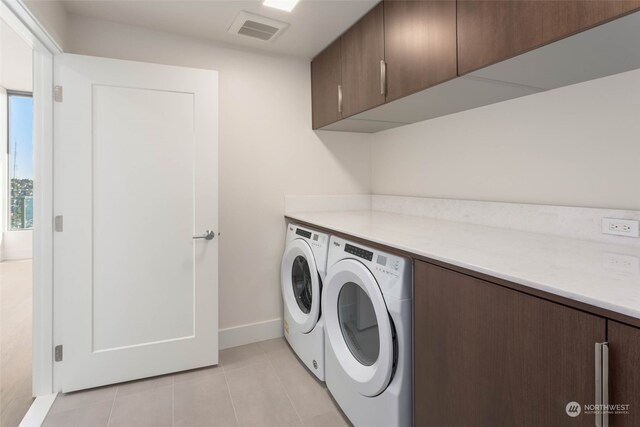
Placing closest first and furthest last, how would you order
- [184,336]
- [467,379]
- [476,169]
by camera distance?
[467,379], [476,169], [184,336]

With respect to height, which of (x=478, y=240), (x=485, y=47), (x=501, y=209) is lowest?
(x=478, y=240)

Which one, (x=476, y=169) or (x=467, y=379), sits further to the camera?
(x=476, y=169)

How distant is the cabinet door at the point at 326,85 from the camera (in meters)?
2.32

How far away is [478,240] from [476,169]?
706mm

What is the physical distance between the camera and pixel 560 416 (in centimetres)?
74

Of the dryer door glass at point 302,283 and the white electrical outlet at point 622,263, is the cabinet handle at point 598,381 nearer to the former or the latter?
the white electrical outlet at point 622,263

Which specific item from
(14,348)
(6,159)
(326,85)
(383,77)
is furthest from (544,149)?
(6,159)

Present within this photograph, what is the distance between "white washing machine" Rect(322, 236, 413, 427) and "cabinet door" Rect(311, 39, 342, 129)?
1.11m

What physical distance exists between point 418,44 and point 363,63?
50 cm

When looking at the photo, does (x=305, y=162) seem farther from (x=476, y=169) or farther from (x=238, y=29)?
(x=476, y=169)

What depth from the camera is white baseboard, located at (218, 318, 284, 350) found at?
2.46 meters

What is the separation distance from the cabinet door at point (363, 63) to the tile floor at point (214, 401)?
1.73m

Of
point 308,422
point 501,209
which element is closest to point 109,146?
point 308,422

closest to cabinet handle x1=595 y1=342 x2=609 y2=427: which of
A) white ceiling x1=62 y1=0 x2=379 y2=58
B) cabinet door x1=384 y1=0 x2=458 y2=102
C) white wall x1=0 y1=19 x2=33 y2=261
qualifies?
cabinet door x1=384 y1=0 x2=458 y2=102
